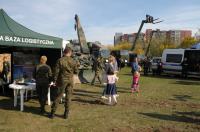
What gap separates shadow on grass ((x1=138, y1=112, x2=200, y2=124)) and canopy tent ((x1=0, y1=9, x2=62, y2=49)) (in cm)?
484

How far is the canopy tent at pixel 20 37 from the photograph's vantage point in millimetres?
11375

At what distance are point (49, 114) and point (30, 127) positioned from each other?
1575 mm

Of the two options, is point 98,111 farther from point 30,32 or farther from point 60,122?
point 30,32

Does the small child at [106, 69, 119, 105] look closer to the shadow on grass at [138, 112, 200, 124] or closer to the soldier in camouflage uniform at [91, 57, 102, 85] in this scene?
the shadow on grass at [138, 112, 200, 124]

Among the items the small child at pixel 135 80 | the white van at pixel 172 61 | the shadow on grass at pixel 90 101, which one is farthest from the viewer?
the white van at pixel 172 61

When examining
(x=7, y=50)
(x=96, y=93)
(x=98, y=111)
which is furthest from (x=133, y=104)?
(x=7, y=50)

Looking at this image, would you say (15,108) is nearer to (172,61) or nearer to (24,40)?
(24,40)

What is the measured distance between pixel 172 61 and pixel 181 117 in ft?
63.7

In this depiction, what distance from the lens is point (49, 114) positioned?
A: 32.3 ft

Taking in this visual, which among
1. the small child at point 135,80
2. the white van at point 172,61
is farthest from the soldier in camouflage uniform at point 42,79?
the white van at point 172,61

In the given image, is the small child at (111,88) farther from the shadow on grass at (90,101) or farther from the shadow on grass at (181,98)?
the shadow on grass at (181,98)

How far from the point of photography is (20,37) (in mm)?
11727

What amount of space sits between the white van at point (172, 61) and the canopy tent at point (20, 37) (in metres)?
16.9

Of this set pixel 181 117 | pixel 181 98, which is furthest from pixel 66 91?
pixel 181 98
